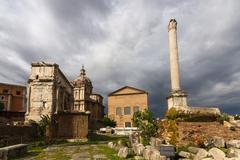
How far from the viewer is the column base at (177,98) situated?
19188 millimetres

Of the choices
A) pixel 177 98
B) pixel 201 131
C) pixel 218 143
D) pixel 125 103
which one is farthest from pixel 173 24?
pixel 125 103

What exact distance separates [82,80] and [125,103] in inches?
566

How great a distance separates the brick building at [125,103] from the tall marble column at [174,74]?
4004cm

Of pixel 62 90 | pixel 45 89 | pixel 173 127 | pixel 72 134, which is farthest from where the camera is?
pixel 62 90

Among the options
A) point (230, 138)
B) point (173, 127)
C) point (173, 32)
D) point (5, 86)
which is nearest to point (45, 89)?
point (173, 32)

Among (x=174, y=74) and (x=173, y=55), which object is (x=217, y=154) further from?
(x=173, y=55)

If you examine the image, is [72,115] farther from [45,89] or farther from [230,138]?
[230,138]

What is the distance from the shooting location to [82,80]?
6788 centimetres

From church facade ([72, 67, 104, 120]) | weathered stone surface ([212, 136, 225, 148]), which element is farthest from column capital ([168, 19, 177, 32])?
church facade ([72, 67, 104, 120])

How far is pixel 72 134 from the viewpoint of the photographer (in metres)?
25.1

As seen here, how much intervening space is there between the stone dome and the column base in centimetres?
4856

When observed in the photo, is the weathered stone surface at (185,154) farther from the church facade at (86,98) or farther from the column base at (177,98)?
the church facade at (86,98)

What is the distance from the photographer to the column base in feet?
63.0

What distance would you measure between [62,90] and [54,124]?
12778mm
